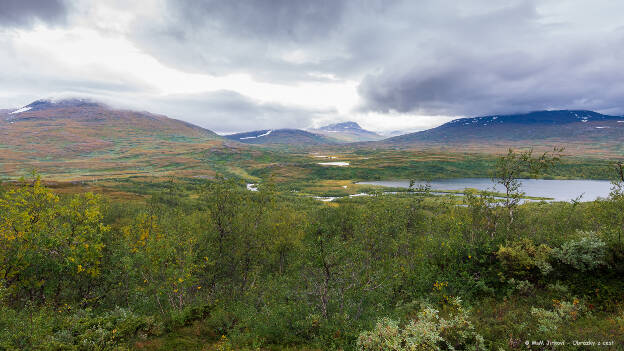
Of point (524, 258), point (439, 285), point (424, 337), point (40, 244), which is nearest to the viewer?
point (424, 337)

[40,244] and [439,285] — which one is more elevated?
[40,244]

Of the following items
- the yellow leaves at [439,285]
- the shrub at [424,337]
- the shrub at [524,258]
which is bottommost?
the yellow leaves at [439,285]

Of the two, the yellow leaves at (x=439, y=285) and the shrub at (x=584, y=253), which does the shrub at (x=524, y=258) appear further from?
the yellow leaves at (x=439, y=285)

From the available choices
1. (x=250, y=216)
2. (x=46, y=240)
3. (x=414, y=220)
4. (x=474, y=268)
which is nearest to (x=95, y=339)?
(x=46, y=240)

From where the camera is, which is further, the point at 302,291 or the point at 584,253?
the point at 302,291

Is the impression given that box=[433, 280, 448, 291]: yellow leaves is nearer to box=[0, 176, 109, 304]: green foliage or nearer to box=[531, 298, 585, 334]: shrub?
box=[531, 298, 585, 334]: shrub

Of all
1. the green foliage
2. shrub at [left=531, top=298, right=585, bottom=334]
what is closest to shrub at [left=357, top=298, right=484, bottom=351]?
shrub at [left=531, top=298, right=585, bottom=334]

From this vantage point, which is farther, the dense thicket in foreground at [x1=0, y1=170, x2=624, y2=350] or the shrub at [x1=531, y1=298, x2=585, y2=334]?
the dense thicket in foreground at [x1=0, y1=170, x2=624, y2=350]

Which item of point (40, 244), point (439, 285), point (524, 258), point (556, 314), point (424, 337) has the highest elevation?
point (40, 244)

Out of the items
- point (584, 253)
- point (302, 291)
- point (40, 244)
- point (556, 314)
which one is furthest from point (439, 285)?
point (40, 244)

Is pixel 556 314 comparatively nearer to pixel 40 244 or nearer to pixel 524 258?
Result: pixel 524 258

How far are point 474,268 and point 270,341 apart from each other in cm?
1754

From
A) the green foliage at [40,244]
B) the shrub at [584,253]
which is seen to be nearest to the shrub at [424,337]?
the shrub at [584,253]

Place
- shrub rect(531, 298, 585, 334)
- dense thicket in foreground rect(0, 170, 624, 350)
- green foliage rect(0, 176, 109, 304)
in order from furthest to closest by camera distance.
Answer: green foliage rect(0, 176, 109, 304), dense thicket in foreground rect(0, 170, 624, 350), shrub rect(531, 298, 585, 334)
